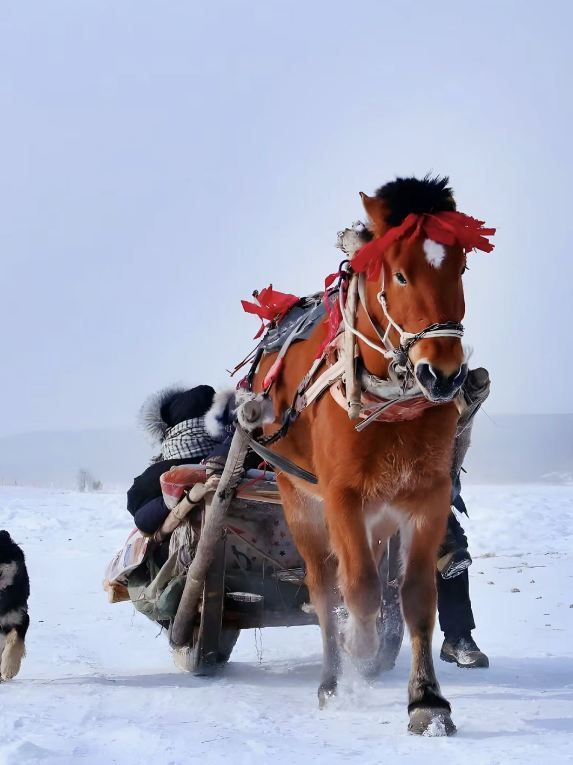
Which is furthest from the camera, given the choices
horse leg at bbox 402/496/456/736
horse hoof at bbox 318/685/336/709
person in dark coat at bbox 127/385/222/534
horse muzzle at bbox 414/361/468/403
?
person in dark coat at bbox 127/385/222/534

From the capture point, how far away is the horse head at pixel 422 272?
3.72 metres

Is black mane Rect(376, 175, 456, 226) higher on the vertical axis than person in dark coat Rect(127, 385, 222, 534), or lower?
higher

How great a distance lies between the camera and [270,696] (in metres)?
5.06

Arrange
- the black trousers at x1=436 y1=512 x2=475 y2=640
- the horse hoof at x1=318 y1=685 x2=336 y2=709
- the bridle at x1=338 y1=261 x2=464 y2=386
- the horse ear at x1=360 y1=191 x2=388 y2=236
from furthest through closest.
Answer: the black trousers at x1=436 y1=512 x2=475 y2=640
the horse hoof at x1=318 y1=685 x2=336 y2=709
the horse ear at x1=360 y1=191 x2=388 y2=236
the bridle at x1=338 y1=261 x2=464 y2=386

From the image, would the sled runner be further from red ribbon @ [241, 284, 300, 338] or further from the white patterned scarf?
red ribbon @ [241, 284, 300, 338]

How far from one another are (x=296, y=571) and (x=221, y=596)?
443 mm

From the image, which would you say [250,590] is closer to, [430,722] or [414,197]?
[430,722]

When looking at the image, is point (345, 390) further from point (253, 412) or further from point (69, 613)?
point (69, 613)

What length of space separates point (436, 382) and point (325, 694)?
1934mm

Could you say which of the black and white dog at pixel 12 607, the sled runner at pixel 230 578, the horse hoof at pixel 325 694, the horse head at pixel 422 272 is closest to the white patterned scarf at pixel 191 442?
the sled runner at pixel 230 578

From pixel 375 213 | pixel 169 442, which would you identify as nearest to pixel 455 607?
pixel 169 442

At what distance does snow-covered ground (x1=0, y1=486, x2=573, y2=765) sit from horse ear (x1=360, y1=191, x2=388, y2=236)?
6.76ft

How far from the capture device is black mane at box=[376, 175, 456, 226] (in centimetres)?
414

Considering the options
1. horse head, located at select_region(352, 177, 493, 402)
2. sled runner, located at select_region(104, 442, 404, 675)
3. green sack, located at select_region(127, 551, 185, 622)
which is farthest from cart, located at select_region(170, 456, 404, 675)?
horse head, located at select_region(352, 177, 493, 402)
